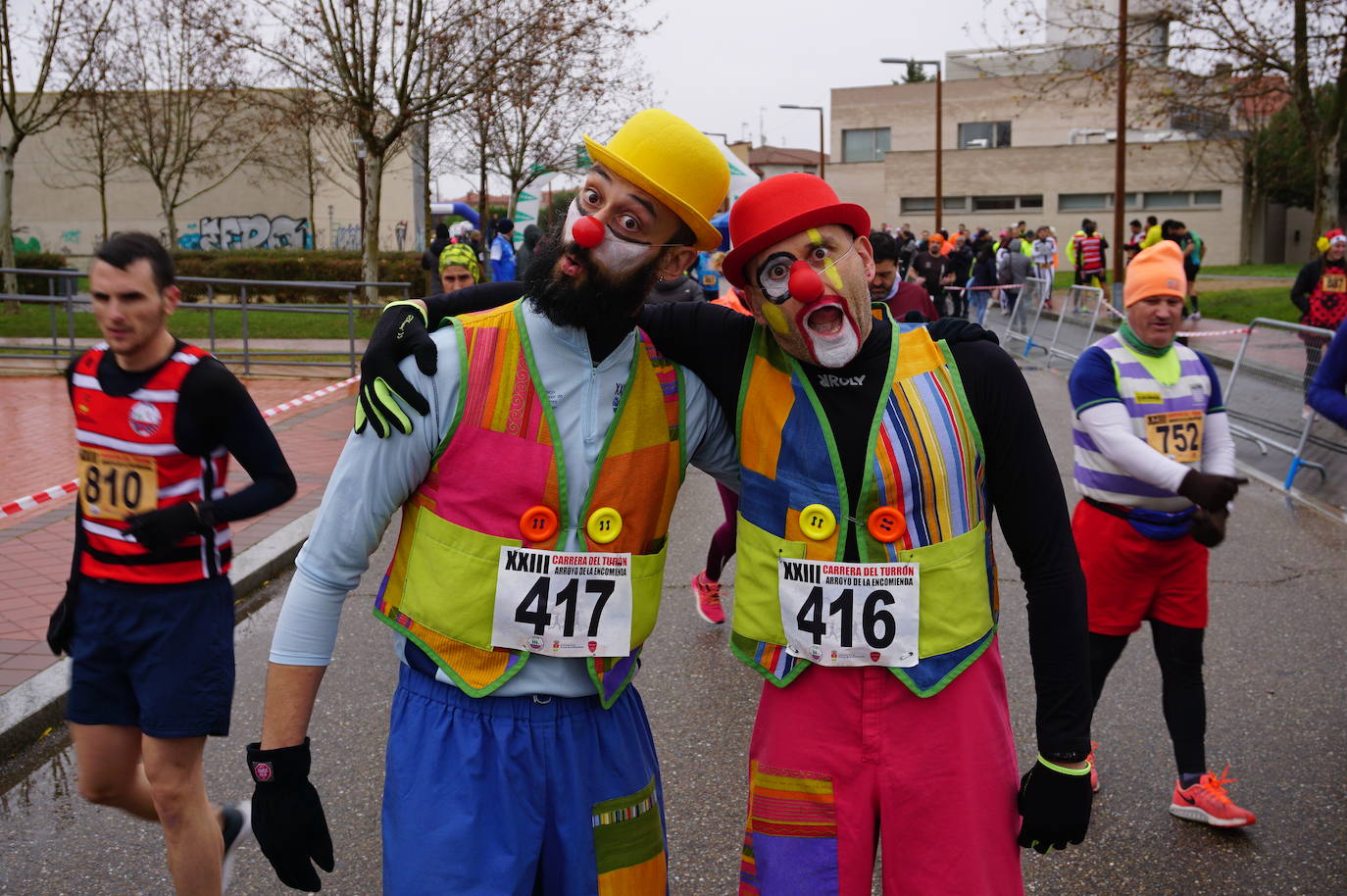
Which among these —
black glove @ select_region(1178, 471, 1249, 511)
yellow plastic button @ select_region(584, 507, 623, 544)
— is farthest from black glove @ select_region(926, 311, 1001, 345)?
black glove @ select_region(1178, 471, 1249, 511)

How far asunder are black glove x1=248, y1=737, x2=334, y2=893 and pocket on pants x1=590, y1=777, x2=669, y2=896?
1.54ft

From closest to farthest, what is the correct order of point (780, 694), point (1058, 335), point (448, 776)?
point (448, 776), point (780, 694), point (1058, 335)

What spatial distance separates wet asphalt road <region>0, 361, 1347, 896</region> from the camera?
3.80 metres

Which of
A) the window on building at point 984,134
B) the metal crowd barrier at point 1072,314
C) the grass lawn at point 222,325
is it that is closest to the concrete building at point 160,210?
the grass lawn at point 222,325

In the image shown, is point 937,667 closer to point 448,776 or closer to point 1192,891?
point 448,776

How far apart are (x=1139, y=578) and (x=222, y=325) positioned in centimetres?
1852

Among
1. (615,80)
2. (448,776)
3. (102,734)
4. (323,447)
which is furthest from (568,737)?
(615,80)

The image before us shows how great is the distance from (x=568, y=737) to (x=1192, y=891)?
2.41 meters

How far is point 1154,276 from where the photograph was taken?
14.3 ft

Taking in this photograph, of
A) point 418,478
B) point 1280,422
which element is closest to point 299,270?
point 1280,422

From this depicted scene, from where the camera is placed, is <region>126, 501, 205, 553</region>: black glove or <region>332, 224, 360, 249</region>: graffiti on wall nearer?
<region>126, 501, 205, 553</region>: black glove

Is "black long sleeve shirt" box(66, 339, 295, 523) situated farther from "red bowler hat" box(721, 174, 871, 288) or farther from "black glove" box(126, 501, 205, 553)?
"red bowler hat" box(721, 174, 871, 288)

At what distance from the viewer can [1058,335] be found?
19266 millimetres

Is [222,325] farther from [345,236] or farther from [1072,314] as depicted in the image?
[345,236]
